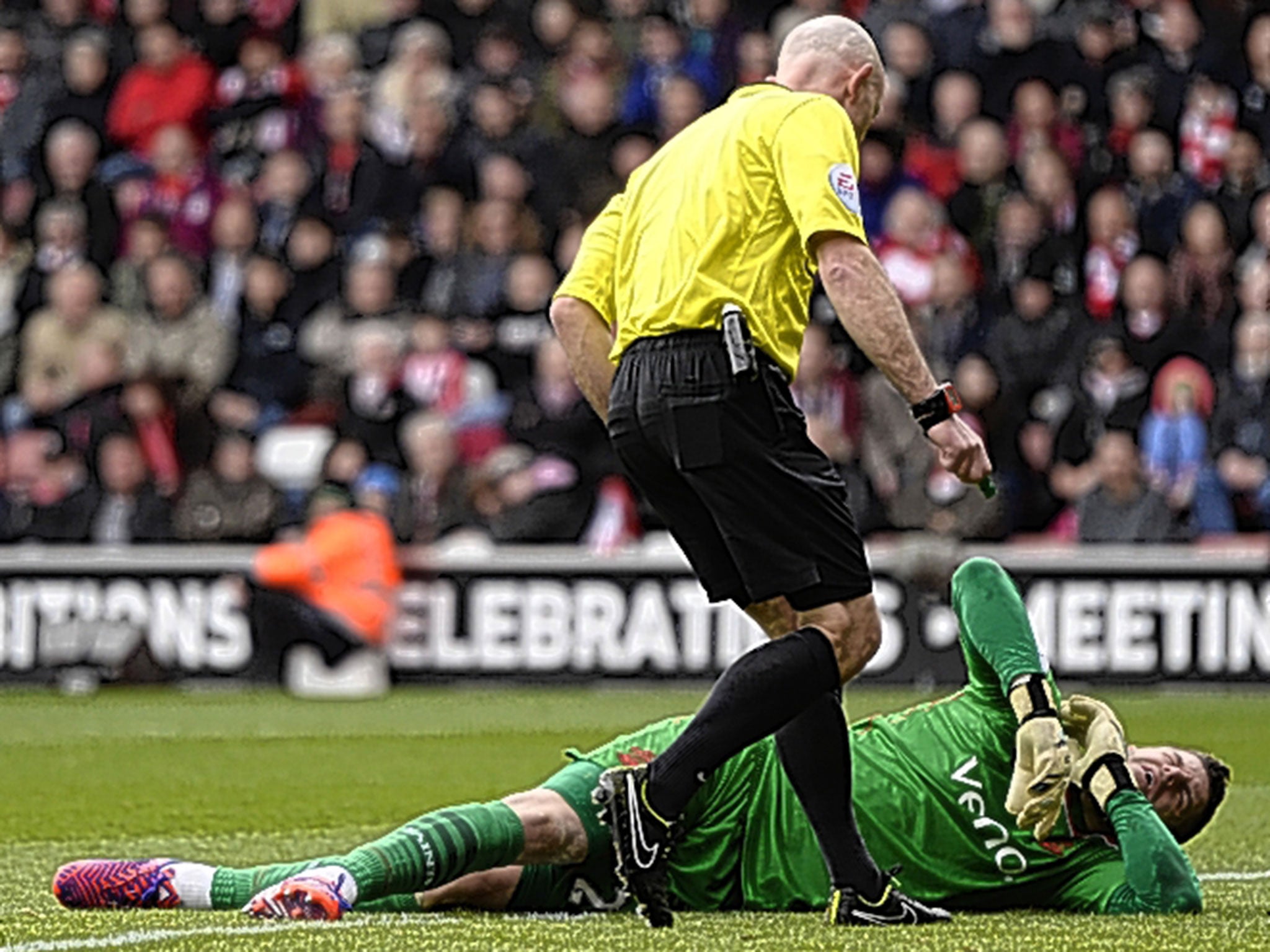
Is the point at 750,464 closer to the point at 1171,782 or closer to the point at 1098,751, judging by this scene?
the point at 1098,751

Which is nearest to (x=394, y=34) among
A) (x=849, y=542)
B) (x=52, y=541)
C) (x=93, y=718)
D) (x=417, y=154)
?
(x=417, y=154)

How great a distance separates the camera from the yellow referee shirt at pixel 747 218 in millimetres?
5277

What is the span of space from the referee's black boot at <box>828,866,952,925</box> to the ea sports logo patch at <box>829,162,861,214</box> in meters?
1.40

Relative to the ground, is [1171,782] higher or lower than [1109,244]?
lower

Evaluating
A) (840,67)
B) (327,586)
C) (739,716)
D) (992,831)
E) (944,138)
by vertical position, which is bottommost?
(327,586)

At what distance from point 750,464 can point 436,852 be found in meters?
1.04

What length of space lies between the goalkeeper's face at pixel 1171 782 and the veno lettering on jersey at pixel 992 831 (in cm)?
34

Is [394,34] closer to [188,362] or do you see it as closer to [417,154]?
[417,154]

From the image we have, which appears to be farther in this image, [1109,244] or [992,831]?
[1109,244]

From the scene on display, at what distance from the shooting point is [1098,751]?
5492 millimetres

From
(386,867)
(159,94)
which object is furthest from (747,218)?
Result: (159,94)

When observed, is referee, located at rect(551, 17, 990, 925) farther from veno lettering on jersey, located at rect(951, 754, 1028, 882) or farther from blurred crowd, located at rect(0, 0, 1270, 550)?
blurred crowd, located at rect(0, 0, 1270, 550)

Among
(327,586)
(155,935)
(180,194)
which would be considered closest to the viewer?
(155,935)

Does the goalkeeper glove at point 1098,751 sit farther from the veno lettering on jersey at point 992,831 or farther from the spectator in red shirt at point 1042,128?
the spectator in red shirt at point 1042,128
